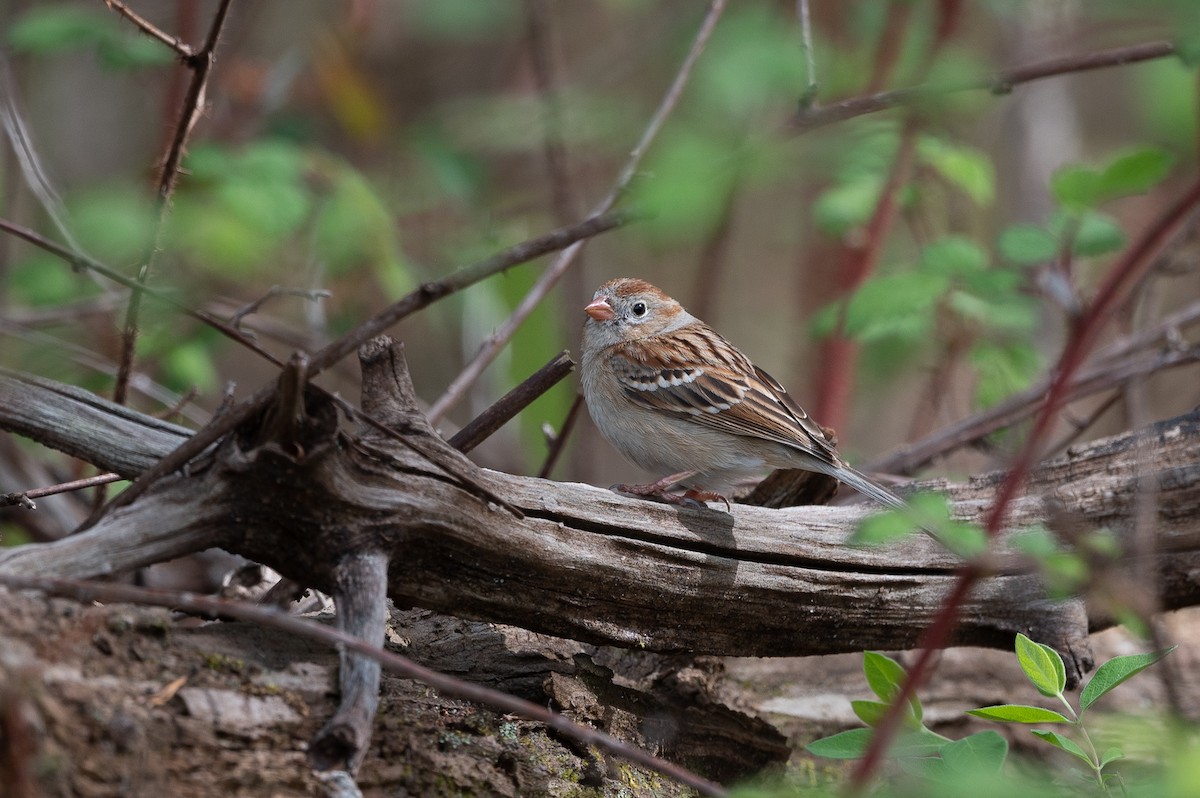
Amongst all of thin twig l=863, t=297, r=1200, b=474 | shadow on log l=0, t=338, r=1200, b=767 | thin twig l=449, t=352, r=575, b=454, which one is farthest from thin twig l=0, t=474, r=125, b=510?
thin twig l=863, t=297, r=1200, b=474

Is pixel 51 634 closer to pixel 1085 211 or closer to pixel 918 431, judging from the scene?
pixel 1085 211

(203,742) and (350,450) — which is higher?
(350,450)

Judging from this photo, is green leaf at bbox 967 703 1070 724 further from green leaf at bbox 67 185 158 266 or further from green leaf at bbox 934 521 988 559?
green leaf at bbox 67 185 158 266

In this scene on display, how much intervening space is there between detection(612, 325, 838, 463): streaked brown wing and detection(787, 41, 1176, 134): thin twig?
102 centimetres

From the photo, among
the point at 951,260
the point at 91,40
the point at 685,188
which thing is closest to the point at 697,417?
the point at 951,260

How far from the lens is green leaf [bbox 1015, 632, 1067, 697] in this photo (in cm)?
234

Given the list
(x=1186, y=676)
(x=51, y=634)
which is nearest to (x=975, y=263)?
(x=1186, y=676)

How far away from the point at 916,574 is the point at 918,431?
258cm

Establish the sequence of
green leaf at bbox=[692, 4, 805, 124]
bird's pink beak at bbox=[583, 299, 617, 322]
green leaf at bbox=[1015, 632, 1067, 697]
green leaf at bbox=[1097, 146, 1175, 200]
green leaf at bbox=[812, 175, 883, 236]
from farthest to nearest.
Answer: green leaf at bbox=[812, 175, 883, 236] → bird's pink beak at bbox=[583, 299, 617, 322] → green leaf at bbox=[1097, 146, 1175, 200] → green leaf at bbox=[1015, 632, 1067, 697] → green leaf at bbox=[692, 4, 805, 124]

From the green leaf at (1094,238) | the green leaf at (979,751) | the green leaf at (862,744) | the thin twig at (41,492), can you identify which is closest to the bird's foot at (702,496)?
the green leaf at (862,744)

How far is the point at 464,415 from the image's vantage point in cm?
799

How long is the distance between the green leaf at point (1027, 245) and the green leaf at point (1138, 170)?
27 centimetres

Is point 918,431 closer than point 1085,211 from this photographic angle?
No

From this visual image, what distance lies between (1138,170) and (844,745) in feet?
6.85
